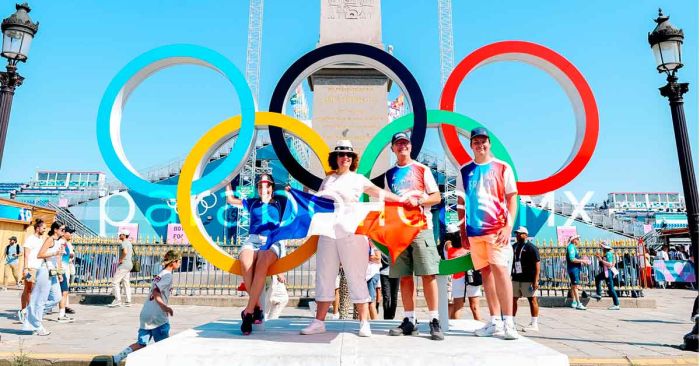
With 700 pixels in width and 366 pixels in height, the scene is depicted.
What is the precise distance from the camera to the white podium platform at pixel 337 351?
342cm

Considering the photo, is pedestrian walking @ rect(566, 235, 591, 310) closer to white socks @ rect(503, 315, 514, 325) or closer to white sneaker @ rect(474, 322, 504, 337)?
white sneaker @ rect(474, 322, 504, 337)

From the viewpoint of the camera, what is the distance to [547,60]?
18.1 feet

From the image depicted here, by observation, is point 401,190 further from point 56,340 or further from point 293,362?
point 56,340

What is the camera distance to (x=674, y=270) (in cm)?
1841

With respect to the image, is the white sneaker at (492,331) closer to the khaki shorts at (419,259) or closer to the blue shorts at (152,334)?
the khaki shorts at (419,259)

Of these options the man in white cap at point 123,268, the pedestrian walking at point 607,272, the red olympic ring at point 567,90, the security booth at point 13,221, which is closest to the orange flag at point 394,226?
the red olympic ring at point 567,90

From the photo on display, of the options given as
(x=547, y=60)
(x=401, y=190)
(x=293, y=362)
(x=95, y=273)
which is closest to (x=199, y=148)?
(x=401, y=190)

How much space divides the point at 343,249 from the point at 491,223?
1535 millimetres

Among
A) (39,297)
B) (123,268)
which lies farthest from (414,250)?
(123,268)

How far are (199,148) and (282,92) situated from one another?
4.12ft

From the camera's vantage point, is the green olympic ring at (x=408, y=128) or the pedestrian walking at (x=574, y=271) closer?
the green olympic ring at (x=408, y=128)

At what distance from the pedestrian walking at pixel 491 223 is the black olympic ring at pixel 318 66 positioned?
1047mm

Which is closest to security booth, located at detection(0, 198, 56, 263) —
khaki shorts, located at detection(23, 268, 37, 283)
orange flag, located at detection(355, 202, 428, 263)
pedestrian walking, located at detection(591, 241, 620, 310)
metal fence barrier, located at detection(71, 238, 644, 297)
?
metal fence barrier, located at detection(71, 238, 644, 297)

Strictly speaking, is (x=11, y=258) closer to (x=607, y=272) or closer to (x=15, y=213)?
(x=15, y=213)
